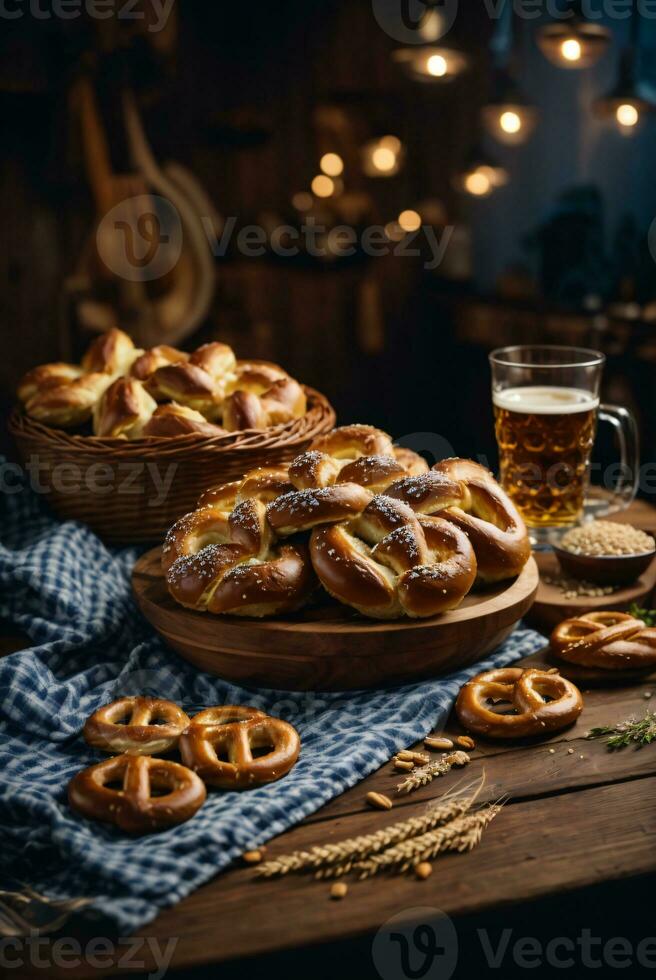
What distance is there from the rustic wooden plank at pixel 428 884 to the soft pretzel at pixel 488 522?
45 centimetres

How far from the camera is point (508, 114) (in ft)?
16.2

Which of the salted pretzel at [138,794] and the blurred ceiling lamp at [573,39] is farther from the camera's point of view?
the blurred ceiling lamp at [573,39]

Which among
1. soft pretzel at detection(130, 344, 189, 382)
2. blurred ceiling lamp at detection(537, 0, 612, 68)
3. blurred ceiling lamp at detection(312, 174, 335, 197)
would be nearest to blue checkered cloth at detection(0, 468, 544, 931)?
soft pretzel at detection(130, 344, 189, 382)

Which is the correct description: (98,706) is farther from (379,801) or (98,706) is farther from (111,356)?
(111,356)

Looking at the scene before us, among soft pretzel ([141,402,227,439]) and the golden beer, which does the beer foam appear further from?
soft pretzel ([141,402,227,439])

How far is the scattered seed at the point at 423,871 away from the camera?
1292 millimetres

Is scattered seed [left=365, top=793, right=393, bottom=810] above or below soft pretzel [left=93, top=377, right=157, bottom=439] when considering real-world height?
below

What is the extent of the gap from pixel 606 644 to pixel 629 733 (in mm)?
216

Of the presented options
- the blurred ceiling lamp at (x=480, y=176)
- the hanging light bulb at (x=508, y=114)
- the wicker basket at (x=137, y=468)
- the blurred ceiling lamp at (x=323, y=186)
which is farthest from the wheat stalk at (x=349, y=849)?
the blurred ceiling lamp at (x=480, y=176)

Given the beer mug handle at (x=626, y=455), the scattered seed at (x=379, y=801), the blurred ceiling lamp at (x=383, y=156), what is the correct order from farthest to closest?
the blurred ceiling lamp at (x=383, y=156) → the beer mug handle at (x=626, y=455) → the scattered seed at (x=379, y=801)

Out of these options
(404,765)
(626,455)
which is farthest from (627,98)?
(404,765)

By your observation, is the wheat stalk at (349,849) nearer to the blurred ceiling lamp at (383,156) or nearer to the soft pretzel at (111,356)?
the soft pretzel at (111,356)

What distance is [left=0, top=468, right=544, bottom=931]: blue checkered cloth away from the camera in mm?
1309

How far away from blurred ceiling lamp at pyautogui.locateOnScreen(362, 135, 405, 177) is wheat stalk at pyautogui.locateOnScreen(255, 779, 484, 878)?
15.7 feet
